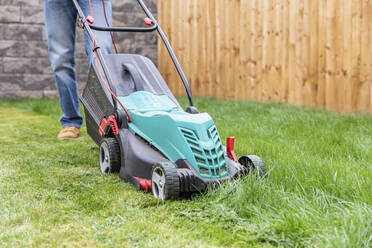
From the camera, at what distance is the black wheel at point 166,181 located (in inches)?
67.7

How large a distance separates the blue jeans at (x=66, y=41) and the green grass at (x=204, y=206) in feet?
2.24

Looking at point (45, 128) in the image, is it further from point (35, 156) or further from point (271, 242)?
point (271, 242)

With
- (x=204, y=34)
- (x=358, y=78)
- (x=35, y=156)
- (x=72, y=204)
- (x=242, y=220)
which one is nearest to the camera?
(x=242, y=220)

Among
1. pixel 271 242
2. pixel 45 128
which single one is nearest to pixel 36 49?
pixel 45 128

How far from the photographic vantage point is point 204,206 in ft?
5.58

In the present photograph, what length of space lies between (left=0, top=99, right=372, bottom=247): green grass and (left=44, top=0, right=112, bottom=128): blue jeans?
682 millimetres

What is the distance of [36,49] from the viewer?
6137 millimetres

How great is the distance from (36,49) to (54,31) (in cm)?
313

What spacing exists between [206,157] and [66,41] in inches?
74.3

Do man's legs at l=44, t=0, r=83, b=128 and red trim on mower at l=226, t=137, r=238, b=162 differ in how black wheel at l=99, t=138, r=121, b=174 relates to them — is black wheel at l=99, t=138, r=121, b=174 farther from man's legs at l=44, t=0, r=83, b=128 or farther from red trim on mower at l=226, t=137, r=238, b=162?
man's legs at l=44, t=0, r=83, b=128

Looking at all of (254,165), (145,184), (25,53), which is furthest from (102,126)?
(25,53)

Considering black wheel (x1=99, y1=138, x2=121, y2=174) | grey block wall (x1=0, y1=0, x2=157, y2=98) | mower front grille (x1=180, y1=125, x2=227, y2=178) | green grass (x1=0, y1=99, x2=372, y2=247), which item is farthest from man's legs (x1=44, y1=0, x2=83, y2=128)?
grey block wall (x1=0, y1=0, x2=157, y2=98)

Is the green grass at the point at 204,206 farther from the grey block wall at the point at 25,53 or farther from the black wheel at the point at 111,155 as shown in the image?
the grey block wall at the point at 25,53

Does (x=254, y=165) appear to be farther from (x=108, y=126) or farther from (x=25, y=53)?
(x=25, y=53)
